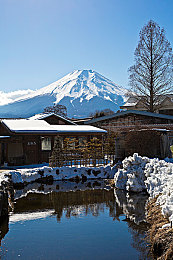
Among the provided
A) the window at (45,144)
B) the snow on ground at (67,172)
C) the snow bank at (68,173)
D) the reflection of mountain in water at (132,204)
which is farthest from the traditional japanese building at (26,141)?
the reflection of mountain in water at (132,204)

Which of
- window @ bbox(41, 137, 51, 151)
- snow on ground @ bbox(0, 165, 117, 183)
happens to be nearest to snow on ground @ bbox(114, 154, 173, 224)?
snow on ground @ bbox(0, 165, 117, 183)

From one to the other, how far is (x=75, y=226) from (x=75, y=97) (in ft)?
568

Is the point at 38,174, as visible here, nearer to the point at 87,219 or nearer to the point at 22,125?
the point at 22,125

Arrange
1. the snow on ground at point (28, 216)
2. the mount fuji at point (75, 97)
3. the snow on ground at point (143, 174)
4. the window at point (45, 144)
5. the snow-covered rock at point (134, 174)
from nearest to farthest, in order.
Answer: the snow on ground at point (28, 216), the snow on ground at point (143, 174), the snow-covered rock at point (134, 174), the window at point (45, 144), the mount fuji at point (75, 97)

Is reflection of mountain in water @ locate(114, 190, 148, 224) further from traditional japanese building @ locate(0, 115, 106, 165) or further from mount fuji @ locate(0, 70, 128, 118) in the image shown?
mount fuji @ locate(0, 70, 128, 118)

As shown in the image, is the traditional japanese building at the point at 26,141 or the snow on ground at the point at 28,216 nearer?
the snow on ground at the point at 28,216

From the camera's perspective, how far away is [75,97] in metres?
180

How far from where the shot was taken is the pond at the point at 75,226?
22.2 ft

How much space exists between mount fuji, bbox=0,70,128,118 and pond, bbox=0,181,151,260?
150 meters

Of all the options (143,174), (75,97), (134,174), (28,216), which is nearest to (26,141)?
(134,174)

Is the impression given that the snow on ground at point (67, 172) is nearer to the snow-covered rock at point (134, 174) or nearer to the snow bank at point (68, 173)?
the snow bank at point (68, 173)

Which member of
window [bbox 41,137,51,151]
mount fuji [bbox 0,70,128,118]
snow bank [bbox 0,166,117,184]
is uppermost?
mount fuji [bbox 0,70,128,118]

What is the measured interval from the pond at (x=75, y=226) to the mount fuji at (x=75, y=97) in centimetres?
15013

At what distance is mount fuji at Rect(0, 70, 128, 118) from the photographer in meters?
172
